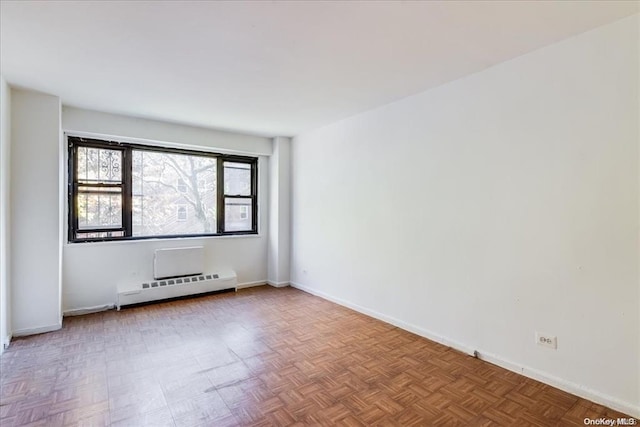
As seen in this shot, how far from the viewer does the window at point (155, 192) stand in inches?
167

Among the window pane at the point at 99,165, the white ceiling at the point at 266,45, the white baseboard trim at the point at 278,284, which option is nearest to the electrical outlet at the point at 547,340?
the white ceiling at the point at 266,45

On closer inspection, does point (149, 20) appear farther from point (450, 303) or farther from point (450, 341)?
point (450, 341)

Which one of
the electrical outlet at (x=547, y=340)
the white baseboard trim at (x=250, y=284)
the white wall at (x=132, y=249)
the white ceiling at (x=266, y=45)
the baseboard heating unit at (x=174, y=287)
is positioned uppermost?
the white ceiling at (x=266, y=45)

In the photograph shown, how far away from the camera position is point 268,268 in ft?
19.0

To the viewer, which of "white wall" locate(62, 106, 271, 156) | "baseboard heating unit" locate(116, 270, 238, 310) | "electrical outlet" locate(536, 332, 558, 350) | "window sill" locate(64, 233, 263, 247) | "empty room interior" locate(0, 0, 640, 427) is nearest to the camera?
"empty room interior" locate(0, 0, 640, 427)

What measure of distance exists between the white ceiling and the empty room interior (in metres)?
0.02

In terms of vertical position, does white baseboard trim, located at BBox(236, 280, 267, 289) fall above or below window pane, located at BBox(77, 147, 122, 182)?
below

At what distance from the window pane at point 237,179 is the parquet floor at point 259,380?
2.42 m

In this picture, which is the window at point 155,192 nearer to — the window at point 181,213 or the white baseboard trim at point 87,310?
the window at point 181,213

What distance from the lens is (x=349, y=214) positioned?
4.40 metres

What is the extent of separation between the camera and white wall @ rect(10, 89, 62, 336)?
10.9 feet

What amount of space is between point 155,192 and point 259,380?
11.2 ft

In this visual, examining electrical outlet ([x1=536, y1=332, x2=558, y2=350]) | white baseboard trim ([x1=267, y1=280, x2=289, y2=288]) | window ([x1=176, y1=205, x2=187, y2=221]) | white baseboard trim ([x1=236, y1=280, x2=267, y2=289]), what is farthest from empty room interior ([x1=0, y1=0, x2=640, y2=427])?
white baseboard trim ([x1=267, y1=280, x2=289, y2=288])

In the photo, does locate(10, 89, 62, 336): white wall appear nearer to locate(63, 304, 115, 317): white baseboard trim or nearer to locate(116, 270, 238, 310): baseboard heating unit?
locate(63, 304, 115, 317): white baseboard trim
